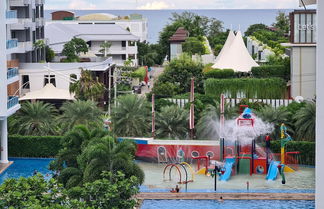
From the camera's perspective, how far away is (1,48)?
123 ft

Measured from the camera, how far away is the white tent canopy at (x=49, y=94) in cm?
4762

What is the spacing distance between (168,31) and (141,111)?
56.7 meters

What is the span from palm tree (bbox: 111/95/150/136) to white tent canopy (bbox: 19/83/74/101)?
847 centimetres

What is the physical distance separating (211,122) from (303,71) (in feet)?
35.3

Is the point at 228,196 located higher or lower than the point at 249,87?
lower

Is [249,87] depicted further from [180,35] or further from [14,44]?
[180,35]

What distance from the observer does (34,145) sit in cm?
3988

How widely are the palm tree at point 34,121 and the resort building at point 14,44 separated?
1.04m

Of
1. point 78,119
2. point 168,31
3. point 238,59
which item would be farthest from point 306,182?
point 168,31

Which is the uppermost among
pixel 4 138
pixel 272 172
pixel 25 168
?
pixel 4 138

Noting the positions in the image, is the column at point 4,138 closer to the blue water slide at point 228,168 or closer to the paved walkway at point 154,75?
the blue water slide at point 228,168

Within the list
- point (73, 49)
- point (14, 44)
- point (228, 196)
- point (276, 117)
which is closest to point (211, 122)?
point (276, 117)

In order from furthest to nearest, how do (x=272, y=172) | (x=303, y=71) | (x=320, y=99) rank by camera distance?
1. (x=303, y=71)
2. (x=272, y=172)
3. (x=320, y=99)

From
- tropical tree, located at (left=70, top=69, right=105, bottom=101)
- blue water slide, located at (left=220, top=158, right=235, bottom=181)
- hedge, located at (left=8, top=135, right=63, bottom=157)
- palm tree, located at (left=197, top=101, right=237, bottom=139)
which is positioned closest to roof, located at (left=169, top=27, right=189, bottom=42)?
tropical tree, located at (left=70, top=69, right=105, bottom=101)
